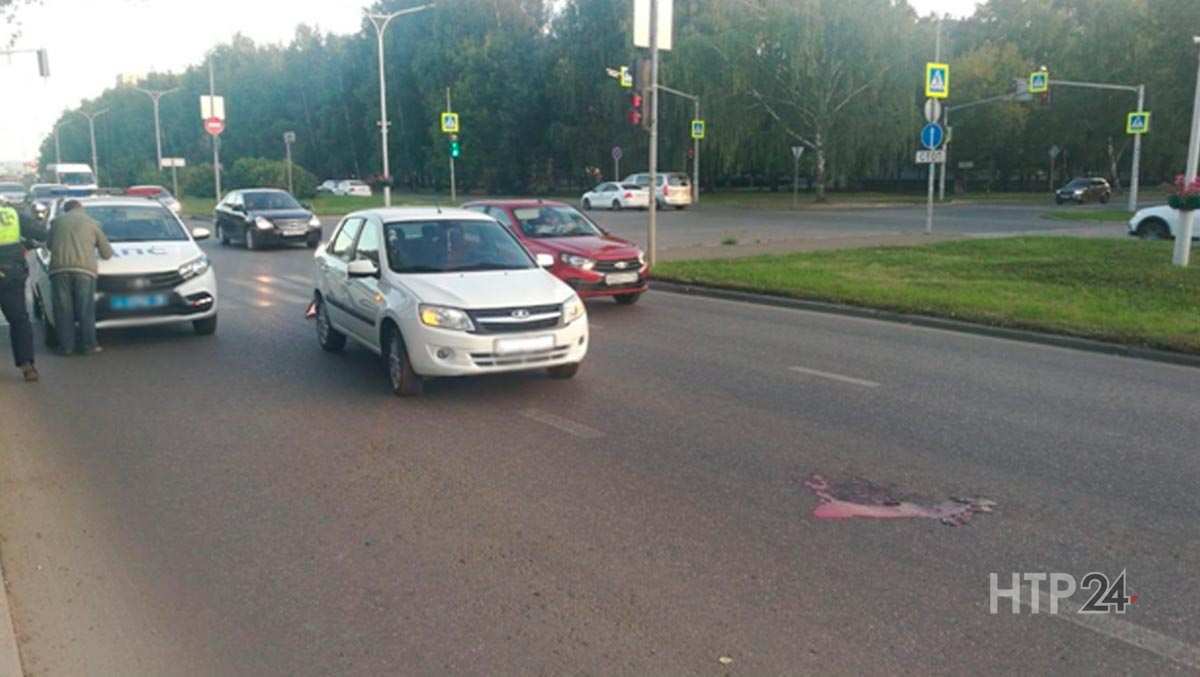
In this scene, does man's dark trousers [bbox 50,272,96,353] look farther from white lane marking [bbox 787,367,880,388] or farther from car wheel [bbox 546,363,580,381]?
white lane marking [bbox 787,367,880,388]

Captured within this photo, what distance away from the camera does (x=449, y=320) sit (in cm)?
804

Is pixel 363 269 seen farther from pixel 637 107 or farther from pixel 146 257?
pixel 637 107

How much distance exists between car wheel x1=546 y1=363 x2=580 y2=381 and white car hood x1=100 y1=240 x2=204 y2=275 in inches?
192

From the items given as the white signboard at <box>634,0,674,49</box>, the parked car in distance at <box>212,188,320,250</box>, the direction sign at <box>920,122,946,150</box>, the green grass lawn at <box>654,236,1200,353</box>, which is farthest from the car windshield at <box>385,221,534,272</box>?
the direction sign at <box>920,122,946,150</box>

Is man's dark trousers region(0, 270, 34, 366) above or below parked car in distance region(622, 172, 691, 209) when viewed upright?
below

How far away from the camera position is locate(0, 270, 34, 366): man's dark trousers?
909 centimetres

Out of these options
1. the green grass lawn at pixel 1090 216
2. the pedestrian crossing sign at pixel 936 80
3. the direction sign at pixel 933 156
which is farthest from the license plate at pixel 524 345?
the green grass lawn at pixel 1090 216

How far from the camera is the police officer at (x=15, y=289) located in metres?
9.10

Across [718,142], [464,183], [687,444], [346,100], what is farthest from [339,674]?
[346,100]

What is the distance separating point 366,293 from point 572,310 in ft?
6.57

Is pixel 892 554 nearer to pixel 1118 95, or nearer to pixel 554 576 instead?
pixel 554 576

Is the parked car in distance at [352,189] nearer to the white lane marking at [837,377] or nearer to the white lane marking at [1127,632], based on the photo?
the white lane marking at [837,377]

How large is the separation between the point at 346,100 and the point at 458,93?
23007 mm

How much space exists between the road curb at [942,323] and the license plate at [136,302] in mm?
8539
